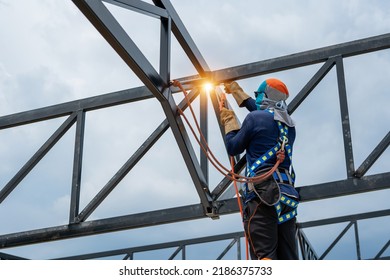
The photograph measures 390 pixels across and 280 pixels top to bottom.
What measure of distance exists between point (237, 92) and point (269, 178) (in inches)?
54.4

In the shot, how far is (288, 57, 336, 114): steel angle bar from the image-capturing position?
5.72m

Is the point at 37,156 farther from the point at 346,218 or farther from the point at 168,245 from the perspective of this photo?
the point at 346,218

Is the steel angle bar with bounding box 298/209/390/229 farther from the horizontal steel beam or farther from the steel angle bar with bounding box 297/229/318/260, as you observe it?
the horizontal steel beam

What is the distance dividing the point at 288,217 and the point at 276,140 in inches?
23.1

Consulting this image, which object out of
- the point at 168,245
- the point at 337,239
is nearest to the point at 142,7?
the point at 337,239

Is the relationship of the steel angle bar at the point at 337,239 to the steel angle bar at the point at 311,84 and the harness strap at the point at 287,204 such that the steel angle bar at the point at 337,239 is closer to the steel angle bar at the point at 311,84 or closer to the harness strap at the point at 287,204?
the steel angle bar at the point at 311,84

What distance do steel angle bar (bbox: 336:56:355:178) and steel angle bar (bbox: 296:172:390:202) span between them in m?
0.09

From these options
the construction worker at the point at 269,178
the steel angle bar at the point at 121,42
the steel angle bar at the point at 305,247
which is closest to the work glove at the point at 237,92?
the construction worker at the point at 269,178

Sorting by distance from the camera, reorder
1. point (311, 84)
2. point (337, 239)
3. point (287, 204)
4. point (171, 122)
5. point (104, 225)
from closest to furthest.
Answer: point (287, 204), point (171, 122), point (311, 84), point (104, 225), point (337, 239)

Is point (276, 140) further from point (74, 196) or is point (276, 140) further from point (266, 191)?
point (74, 196)

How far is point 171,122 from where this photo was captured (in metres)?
5.59

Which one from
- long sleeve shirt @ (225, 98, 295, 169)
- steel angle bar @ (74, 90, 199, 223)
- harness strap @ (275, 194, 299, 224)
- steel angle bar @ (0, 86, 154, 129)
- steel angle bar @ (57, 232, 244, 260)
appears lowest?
harness strap @ (275, 194, 299, 224)

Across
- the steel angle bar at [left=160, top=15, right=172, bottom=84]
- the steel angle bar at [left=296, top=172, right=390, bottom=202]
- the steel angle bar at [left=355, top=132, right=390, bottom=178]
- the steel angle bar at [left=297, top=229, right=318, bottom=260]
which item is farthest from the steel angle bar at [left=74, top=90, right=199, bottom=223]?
the steel angle bar at [left=297, top=229, right=318, bottom=260]

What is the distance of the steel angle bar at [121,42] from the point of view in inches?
166
